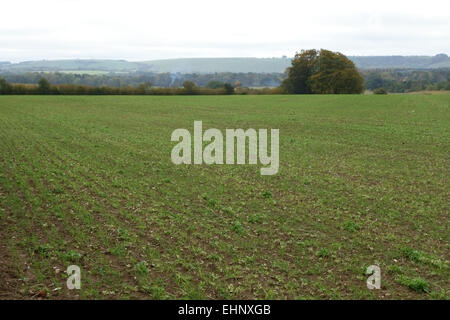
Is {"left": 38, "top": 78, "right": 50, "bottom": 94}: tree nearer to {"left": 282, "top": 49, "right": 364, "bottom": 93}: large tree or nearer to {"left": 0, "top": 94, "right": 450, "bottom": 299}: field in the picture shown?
{"left": 282, "top": 49, "right": 364, "bottom": 93}: large tree

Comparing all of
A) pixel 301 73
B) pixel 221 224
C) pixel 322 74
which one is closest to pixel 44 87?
pixel 301 73

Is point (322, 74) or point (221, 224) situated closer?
point (221, 224)

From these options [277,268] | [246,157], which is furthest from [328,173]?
[277,268]

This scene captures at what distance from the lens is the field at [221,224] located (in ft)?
23.0

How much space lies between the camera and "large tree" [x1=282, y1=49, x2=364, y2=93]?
249 feet

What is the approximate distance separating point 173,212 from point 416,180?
9.33m

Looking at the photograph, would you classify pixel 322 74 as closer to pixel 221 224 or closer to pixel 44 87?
pixel 44 87

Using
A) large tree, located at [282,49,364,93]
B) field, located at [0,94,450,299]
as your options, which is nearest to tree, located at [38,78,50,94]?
large tree, located at [282,49,364,93]

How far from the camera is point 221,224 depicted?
32.7ft

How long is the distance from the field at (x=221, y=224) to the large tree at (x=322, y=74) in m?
58.6

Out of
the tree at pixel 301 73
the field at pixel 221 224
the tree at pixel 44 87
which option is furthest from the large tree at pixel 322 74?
the field at pixel 221 224

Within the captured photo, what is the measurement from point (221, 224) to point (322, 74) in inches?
2905

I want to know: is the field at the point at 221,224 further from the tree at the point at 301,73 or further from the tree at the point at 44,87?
the tree at the point at 301,73
